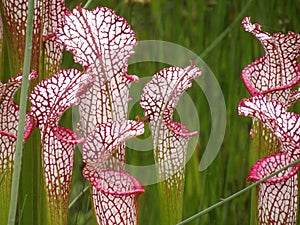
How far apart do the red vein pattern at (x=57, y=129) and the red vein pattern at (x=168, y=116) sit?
118mm

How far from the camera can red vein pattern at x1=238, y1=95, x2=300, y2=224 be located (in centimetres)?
85

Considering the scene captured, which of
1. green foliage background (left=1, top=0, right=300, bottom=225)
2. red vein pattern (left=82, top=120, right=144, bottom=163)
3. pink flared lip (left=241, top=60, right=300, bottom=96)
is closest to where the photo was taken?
red vein pattern (left=82, top=120, right=144, bottom=163)

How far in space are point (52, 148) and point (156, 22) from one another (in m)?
1.19

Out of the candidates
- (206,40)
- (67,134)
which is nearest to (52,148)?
(67,134)

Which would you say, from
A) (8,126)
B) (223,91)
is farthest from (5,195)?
(223,91)

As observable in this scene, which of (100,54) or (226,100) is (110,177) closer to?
(100,54)

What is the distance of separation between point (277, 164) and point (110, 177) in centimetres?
24

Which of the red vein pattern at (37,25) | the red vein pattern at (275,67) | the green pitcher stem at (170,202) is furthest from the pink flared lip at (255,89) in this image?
the red vein pattern at (37,25)

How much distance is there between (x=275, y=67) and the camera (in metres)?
0.96

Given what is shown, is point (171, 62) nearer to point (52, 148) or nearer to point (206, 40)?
point (206, 40)

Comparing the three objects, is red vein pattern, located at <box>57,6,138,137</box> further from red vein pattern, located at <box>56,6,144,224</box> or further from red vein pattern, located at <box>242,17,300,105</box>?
red vein pattern, located at <box>242,17,300,105</box>

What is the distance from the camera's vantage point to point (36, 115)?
831 mm

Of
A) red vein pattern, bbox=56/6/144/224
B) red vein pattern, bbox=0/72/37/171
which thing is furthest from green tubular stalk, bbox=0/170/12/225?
red vein pattern, bbox=56/6/144/224

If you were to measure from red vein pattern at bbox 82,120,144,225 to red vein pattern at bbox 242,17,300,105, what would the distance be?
0.23 metres
